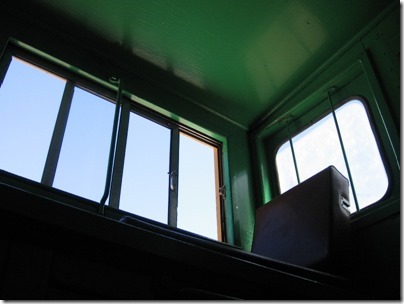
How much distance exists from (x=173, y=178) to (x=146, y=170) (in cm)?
20

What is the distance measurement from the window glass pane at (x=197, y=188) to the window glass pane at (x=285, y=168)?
1.72 feet

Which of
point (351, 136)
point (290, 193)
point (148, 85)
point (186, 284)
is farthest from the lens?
point (148, 85)

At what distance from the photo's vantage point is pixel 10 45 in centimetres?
248

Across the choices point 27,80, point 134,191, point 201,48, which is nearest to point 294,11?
point 201,48

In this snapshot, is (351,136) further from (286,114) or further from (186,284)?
(186,284)

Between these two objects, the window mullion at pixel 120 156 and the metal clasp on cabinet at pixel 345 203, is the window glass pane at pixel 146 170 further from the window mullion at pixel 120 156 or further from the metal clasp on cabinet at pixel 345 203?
the metal clasp on cabinet at pixel 345 203

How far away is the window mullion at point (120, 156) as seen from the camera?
2.36 m

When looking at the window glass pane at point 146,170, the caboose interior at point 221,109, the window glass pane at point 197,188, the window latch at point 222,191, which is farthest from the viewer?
the window latch at point 222,191

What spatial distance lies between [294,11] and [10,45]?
1.87 metres

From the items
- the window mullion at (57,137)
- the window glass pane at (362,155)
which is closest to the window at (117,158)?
the window mullion at (57,137)

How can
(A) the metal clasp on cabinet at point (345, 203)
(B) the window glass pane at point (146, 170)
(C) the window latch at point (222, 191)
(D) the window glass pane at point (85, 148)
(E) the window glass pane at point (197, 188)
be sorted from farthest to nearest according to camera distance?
(C) the window latch at point (222, 191), (E) the window glass pane at point (197, 188), (B) the window glass pane at point (146, 170), (D) the window glass pane at point (85, 148), (A) the metal clasp on cabinet at point (345, 203)

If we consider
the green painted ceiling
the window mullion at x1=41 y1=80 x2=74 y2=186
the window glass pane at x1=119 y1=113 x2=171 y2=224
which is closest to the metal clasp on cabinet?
the window glass pane at x1=119 y1=113 x2=171 y2=224

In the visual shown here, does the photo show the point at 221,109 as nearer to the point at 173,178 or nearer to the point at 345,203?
the point at 173,178

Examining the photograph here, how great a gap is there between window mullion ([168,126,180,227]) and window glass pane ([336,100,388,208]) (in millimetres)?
1164
